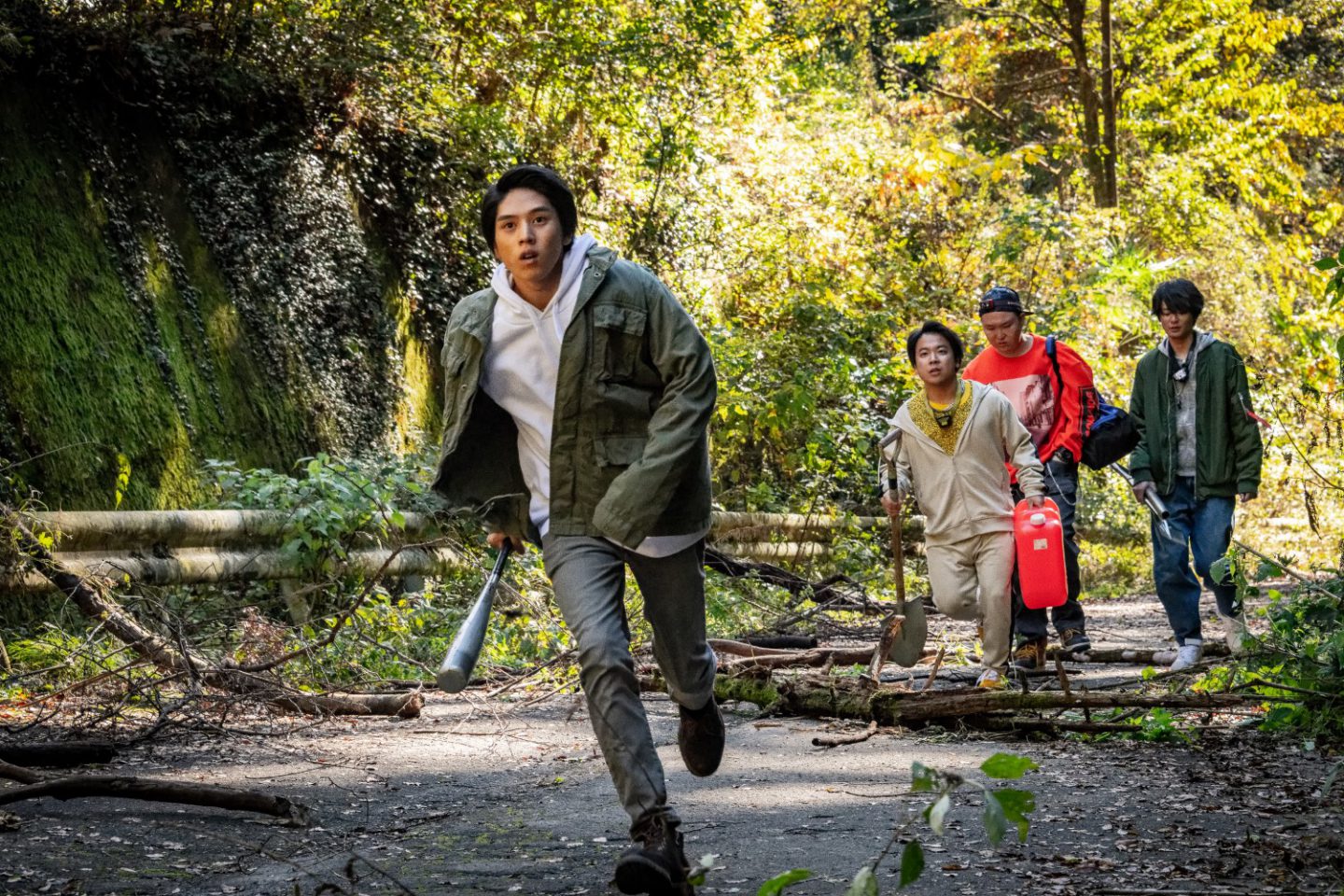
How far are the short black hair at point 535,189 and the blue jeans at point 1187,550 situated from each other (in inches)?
206

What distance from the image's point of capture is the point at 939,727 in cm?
715

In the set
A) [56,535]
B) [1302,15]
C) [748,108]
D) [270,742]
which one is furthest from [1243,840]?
[1302,15]

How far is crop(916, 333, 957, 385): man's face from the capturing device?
319 inches

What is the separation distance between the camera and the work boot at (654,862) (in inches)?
155

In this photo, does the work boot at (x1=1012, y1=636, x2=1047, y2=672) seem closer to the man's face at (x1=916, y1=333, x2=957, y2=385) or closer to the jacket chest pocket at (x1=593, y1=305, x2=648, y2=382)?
the man's face at (x1=916, y1=333, x2=957, y2=385)

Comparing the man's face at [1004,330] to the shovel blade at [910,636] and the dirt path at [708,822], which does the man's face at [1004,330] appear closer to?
the shovel blade at [910,636]

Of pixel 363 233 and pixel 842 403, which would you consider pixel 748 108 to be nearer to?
pixel 842 403

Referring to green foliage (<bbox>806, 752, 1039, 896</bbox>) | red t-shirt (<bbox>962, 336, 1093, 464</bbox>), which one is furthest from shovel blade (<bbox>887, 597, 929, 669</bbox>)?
green foliage (<bbox>806, 752, 1039, 896</bbox>)

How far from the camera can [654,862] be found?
13.0ft

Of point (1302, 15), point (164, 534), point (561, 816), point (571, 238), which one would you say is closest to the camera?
point (571, 238)

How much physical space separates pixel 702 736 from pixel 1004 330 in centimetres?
463

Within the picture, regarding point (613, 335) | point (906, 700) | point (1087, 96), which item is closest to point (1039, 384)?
point (906, 700)

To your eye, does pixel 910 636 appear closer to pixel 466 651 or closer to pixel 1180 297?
pixel 1180 297

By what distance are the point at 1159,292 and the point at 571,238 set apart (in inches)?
206
